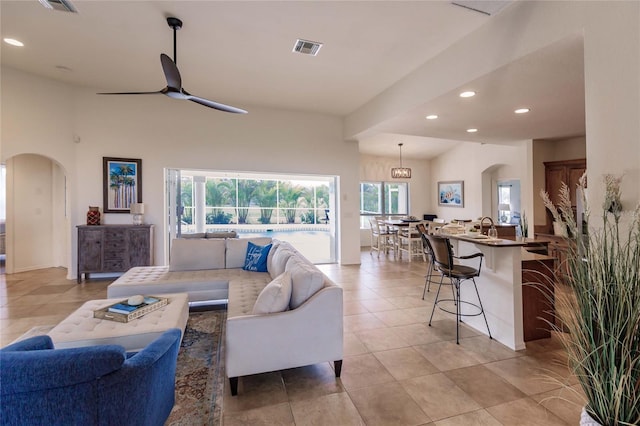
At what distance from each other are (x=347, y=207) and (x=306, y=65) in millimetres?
3519

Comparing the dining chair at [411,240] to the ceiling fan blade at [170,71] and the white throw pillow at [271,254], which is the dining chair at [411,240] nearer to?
the white throw pillow at [271,254]

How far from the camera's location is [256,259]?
167 inches

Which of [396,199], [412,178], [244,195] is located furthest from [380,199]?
[244,195]

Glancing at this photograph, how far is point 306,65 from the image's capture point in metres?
4.30

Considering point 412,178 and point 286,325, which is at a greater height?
point 412,178

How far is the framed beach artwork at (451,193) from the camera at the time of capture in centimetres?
923

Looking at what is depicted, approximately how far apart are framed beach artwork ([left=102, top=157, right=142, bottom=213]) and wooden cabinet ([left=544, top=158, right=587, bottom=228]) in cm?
824

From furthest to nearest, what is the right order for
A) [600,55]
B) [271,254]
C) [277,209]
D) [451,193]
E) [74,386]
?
[277,209] < [451,193] < [271,254] < [600,55] < [74,386]

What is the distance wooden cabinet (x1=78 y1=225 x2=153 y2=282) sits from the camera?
5258 millimetres

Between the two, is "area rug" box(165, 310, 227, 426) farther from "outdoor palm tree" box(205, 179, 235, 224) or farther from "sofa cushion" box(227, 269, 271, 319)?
"outdoor palm tree" box(205, 179, 235, 224)

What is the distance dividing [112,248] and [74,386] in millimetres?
4930

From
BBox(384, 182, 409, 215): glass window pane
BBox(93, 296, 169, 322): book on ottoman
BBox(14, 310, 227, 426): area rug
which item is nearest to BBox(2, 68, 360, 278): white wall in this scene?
BBox(14, 310, 227, 426): area rug

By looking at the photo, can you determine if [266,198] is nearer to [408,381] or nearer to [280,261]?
[280,261]

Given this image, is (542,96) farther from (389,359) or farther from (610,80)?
(389,359)
